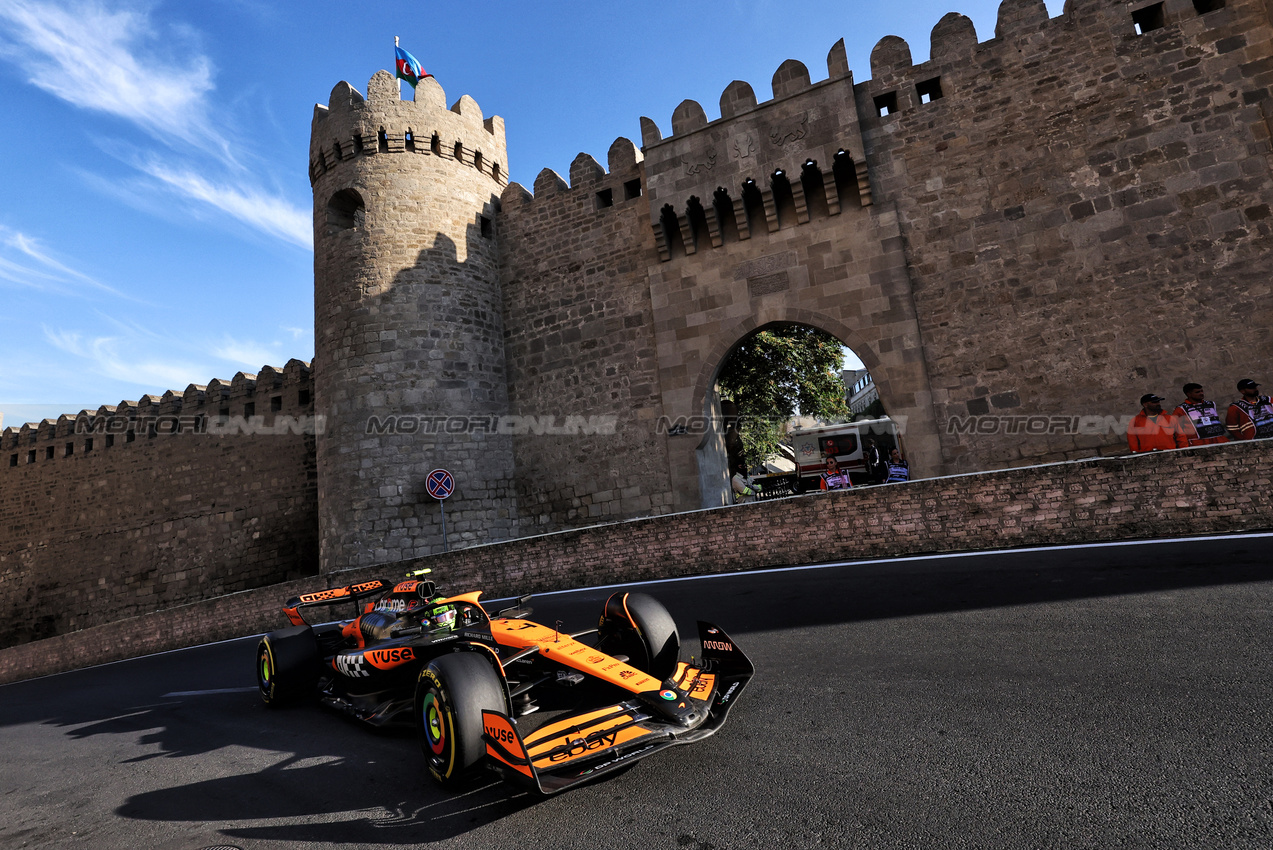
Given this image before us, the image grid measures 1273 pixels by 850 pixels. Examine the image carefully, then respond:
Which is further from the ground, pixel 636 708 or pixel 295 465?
pixel 295 465

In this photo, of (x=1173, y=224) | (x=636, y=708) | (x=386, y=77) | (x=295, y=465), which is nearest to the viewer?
(x=636, y=708)

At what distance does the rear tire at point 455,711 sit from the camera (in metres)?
2.66

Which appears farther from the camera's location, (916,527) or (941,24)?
(941,24)

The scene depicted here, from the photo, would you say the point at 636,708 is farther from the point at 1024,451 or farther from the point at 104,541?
the point at 104,541

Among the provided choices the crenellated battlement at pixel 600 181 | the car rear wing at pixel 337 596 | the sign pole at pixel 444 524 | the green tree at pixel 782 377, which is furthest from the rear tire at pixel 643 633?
the green tree at pixel 782 377

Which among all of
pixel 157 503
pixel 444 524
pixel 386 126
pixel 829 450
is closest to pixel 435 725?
pixel 444 524

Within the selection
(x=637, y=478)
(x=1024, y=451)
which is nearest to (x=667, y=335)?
(x=637, y=478)

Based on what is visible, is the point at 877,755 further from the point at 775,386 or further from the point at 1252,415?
the point at 775,386

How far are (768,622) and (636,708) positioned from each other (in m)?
2.60

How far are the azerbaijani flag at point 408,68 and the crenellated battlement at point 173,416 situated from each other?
7978 mm

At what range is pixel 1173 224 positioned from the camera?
10016mm

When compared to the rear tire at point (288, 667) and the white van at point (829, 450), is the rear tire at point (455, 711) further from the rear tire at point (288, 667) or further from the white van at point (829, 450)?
the white van at point (829, 450)

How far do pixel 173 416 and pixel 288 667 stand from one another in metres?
18.4

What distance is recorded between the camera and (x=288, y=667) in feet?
15.2
